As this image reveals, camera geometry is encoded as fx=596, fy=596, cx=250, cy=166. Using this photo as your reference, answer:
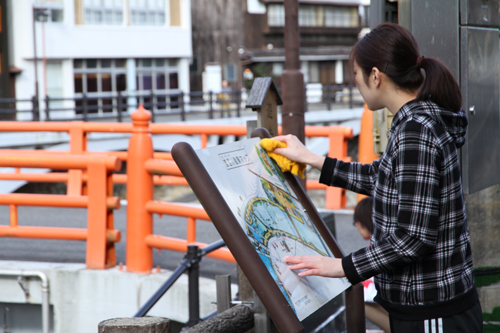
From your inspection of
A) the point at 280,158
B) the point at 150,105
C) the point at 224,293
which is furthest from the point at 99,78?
the point at 280,158

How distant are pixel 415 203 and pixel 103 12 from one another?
27942 millimetres

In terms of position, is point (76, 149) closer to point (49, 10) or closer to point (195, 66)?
point (49, 10)

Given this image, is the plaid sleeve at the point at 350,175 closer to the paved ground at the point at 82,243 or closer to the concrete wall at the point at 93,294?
the concrete wall at the point at 93,294

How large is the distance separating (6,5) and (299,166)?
2568 centimetres

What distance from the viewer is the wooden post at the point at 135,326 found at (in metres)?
1.79

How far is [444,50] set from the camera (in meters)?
2.88

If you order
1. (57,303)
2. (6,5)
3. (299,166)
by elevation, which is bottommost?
(57,303)

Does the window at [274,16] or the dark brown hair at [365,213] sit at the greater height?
the window at [274,16]

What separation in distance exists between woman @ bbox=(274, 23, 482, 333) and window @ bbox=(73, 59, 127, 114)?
2567 cm

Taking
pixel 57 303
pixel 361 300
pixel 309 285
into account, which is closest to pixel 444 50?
pixel 361 300

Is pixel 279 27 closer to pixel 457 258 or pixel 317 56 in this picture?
pixel 317 56

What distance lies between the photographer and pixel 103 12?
27750mm

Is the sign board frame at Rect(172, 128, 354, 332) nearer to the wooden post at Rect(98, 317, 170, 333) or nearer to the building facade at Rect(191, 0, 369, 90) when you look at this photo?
the wooden post at Rect(98, 317, 170, 333)

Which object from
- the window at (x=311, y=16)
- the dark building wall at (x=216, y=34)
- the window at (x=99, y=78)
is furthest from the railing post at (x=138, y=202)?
the window at (x=311, y=16)
